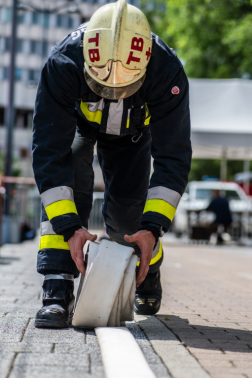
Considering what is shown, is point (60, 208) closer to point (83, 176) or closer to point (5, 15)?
point (83, 176)

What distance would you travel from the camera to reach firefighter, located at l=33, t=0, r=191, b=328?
311 centimetres

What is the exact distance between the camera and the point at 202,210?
1562cm

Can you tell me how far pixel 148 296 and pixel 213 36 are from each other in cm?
2260

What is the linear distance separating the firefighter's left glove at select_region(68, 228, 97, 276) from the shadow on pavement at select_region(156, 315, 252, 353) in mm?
619

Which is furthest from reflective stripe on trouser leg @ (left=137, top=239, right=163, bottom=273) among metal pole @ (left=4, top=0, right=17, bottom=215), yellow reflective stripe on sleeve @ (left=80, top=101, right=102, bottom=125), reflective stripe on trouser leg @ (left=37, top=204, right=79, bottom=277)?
metal pole @ (left=4, top=0, right=17, bottom=215)

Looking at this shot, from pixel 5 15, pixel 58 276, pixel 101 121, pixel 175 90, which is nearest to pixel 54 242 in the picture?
pixel 58 276

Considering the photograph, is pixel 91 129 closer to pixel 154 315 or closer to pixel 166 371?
pixel 154 315

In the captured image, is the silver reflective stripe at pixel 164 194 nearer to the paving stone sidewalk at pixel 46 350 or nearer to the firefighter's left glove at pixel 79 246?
the firefighter's left glove at pixel 79 246

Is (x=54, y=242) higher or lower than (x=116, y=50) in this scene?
lower

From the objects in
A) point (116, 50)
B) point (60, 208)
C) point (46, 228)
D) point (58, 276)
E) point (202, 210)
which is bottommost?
point (58, 276)

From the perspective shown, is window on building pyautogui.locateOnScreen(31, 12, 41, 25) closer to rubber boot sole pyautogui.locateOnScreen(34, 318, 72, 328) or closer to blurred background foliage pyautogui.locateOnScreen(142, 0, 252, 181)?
blurred background foliage pyautogui.locateOnScreen(142, 0, 252, 181)

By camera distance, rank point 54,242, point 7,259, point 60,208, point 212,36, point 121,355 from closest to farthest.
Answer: point 121,355
point 60,208
point 54,242
point 7,259
point 212,36

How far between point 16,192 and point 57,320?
985cm

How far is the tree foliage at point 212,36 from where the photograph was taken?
23.5m
